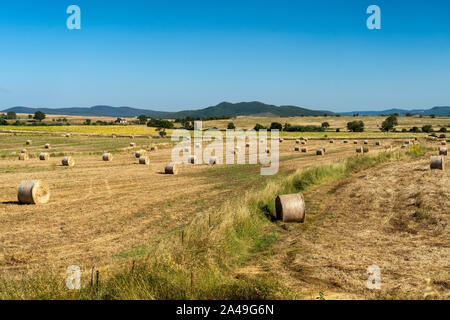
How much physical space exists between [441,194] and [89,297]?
711 inches

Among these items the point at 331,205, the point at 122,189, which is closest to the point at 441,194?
the point at 331,205

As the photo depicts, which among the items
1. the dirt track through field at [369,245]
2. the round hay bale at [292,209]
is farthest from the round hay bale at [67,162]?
the round hay bale at [292,209]

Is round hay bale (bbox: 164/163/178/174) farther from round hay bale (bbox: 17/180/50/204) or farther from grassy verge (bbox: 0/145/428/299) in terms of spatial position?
grassy verge (bbox: 0/145/428/299)

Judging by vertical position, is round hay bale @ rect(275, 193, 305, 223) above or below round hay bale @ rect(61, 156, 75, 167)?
below

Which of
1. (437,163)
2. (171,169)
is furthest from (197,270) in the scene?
(437,163)

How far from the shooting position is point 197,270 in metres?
9.40

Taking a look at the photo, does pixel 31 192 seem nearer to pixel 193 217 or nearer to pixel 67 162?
pixel 193 217

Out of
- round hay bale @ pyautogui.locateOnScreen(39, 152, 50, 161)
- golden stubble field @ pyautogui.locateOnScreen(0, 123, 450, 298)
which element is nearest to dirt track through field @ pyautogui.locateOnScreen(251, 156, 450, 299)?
golden stubble field @ pyautogui.locateOnScreen(0, 123, 450, 298)

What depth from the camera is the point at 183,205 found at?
18812mm

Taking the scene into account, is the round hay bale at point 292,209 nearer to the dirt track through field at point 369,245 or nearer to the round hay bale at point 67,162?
the dirt track through field at point 369,245

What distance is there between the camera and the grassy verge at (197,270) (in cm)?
779

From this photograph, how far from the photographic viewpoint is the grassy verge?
7793mm
